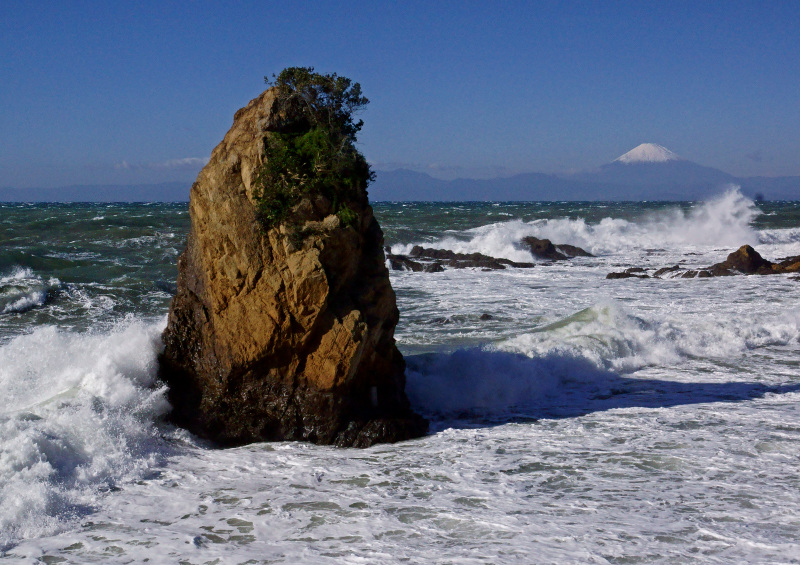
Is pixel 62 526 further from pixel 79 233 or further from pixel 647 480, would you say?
pixel 79 233

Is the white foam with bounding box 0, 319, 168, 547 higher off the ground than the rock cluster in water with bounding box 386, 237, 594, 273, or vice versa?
the rock cluster in water with bounding box 386, 237, 594, 273

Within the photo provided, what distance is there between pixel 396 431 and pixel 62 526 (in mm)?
3335

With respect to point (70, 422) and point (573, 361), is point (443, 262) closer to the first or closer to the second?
point (573, 361)

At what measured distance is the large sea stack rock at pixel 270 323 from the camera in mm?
7223

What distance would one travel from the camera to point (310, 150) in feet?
24.1

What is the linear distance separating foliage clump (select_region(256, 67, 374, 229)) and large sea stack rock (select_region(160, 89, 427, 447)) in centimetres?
11

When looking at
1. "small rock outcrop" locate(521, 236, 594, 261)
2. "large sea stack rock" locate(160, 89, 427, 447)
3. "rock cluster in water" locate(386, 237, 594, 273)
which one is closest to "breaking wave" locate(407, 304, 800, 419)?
"large sea stack rock" locate(160, 89, 427, 447)

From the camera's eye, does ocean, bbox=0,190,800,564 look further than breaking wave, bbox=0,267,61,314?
No

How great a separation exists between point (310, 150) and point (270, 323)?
1.84m

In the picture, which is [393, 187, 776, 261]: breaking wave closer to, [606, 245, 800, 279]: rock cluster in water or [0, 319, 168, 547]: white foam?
[606, 245, 800, 279]: rock cluster in water

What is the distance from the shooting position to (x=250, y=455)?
6.91 m

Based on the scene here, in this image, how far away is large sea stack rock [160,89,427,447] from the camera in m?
7.22

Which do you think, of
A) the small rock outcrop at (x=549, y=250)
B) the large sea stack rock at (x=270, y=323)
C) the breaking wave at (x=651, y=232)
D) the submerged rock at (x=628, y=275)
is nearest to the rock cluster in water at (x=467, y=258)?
the small rock outcrop at (x=549, y=250)

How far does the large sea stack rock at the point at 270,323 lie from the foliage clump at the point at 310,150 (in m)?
0.11
